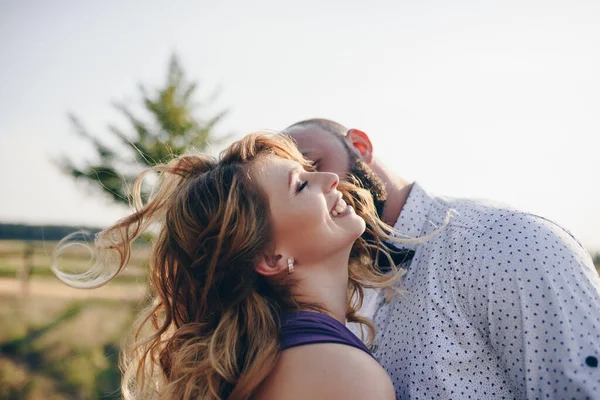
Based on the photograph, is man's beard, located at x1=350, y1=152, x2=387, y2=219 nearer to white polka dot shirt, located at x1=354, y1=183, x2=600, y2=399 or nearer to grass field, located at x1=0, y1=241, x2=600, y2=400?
white polka dot shirt, located at x1=354, y1=183, x2=600, y2=399

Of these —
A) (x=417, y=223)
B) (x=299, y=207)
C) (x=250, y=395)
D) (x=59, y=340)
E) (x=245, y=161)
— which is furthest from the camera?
(x=59, y=340)

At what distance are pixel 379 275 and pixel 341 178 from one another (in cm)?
66

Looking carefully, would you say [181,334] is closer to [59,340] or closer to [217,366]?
[217,366]

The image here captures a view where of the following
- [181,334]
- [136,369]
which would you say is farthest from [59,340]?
[181,334]

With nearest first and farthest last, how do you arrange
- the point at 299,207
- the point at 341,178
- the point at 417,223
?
1. the point at 299,207
2. the point at 417,223
3. the point at 341,178

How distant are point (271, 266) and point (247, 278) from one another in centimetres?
12

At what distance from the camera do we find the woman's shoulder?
1.91m

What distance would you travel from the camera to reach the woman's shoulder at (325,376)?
1.91m

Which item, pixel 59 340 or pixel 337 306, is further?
pixel 59 340

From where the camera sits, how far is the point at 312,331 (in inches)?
84.4

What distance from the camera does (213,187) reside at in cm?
256

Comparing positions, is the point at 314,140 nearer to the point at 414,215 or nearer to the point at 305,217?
the point at 414,215

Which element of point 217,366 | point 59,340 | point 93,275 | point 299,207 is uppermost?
point 299,207

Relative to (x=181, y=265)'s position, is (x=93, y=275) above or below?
below
